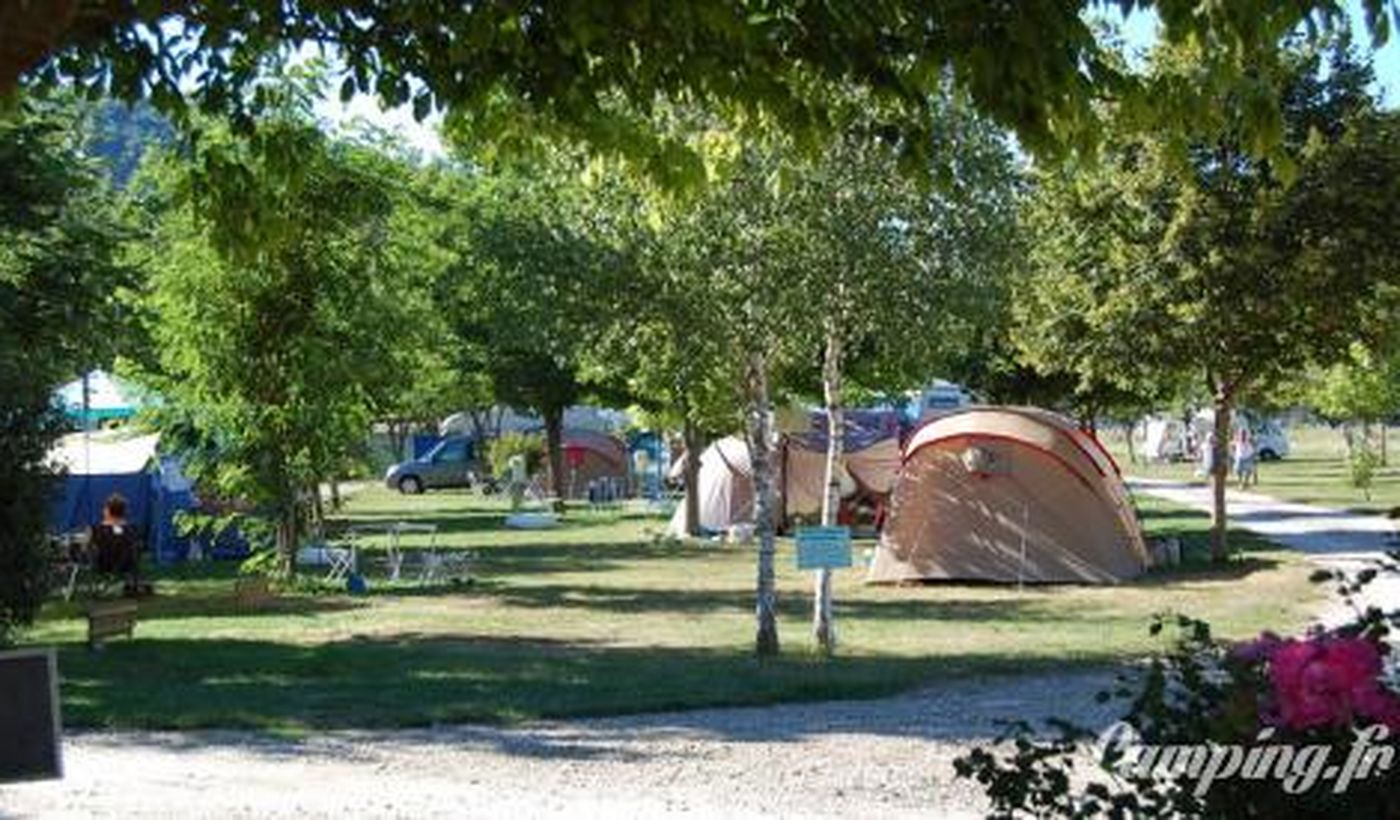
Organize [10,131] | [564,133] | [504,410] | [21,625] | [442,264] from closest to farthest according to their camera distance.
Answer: [564,133]
[21,625]
[10,131]
[442,264]
[504,410]

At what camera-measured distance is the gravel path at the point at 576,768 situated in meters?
8.10

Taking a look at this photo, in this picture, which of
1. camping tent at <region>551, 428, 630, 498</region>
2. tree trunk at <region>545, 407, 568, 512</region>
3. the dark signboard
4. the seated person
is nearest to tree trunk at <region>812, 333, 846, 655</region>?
the dark signboard

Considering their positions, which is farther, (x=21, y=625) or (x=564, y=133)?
(x=21, y=625)

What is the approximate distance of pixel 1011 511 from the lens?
2122 cm

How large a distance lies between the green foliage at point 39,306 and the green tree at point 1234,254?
1112 cm

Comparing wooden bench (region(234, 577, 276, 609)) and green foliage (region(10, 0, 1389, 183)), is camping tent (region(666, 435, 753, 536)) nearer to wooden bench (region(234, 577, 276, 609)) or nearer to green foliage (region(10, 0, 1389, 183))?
wooden bench (region(234, 577, 276, 609))

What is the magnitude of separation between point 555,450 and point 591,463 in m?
5.52

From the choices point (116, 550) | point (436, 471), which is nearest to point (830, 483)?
point (116, 550)

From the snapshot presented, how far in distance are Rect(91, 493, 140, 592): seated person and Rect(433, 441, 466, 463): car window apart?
34527 mm

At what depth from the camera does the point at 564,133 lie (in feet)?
19.1

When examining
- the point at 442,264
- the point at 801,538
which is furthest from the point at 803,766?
the point at 442,264

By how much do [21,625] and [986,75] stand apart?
11779mm

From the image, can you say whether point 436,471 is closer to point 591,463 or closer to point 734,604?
point 591,463

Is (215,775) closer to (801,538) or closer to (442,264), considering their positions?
(801,538)
